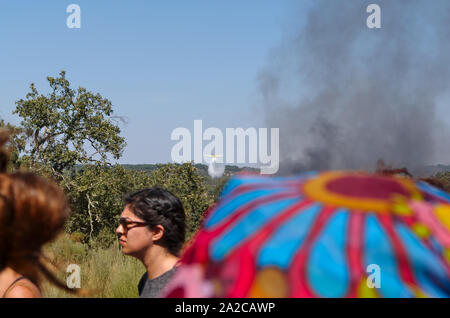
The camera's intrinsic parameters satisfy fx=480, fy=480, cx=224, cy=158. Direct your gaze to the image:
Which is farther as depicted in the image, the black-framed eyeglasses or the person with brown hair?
Answer: the black-framed eyeglasses

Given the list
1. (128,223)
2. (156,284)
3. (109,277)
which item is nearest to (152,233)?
(128,223)

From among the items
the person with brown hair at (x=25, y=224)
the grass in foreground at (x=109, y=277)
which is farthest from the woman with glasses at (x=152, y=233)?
the grass in foreground at (x=109, y=277)

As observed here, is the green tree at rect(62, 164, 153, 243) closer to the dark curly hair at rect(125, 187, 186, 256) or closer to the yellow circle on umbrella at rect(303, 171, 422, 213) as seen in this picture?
the dark curly hair at rect(125, 187, 186, 256)

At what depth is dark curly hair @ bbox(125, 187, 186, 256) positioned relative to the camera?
9.18 ft

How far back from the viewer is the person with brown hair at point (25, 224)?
147 centimetres

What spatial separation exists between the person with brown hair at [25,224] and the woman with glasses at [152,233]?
115 centimetres

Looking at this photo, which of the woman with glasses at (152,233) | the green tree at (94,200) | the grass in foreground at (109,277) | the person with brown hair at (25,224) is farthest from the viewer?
the green tree at (94,200)

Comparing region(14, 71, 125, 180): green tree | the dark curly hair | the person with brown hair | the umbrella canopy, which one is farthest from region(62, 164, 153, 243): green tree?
the umbrella canopy

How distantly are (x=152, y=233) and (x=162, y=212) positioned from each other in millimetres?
135

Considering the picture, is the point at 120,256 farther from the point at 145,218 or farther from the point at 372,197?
the point at 372,197

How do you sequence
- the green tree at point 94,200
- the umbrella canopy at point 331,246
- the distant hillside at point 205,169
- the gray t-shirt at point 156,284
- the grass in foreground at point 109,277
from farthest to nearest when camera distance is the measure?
the green tree at point 94,200
the grass in foreground at point 109,277
the distant hillside at point 205,169
the gray t-shirt at point 156,284
the umbrella canopy at point 331,246

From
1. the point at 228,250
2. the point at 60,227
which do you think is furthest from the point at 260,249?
the point at 60,227

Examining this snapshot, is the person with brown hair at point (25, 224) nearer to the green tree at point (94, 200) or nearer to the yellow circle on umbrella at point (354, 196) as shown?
the yellow circle on umbrella at point (354, 196)

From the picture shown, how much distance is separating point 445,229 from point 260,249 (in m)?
0.37
